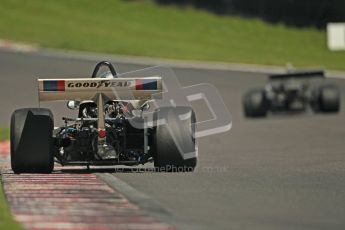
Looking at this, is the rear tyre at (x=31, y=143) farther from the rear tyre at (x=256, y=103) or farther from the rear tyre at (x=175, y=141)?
the rear tyre at (x=256, y=103)

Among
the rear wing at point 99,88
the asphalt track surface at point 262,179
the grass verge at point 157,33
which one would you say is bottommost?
the asphalt track surface at point 262,179

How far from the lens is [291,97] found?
23.6m

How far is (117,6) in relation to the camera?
1686 inches

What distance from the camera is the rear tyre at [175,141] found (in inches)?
430

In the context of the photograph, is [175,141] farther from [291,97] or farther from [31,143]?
[291,97]

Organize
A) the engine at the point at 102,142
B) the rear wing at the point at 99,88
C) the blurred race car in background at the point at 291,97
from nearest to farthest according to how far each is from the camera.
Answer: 1. the rear wing at the point at 99,88
2. the engine at the point at 102,142
3. the blurred race car in background at the point at 291,97

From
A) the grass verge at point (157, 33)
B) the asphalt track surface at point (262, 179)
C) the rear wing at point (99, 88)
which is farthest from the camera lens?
the grass verge at point (157, 33)

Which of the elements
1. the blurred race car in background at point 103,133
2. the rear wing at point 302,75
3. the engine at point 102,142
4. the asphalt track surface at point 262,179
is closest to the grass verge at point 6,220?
the asphalt track surface at point 262,179

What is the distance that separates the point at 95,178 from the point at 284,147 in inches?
235

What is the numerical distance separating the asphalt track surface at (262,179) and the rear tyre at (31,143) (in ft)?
2.67

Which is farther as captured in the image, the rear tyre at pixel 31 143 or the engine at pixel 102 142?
the engine at pixel 102 142

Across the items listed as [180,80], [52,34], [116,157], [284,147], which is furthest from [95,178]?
[52,34]

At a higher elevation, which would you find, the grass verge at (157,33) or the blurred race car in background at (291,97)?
the grass verge at (157,33)

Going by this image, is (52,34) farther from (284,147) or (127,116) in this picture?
(127,116)
